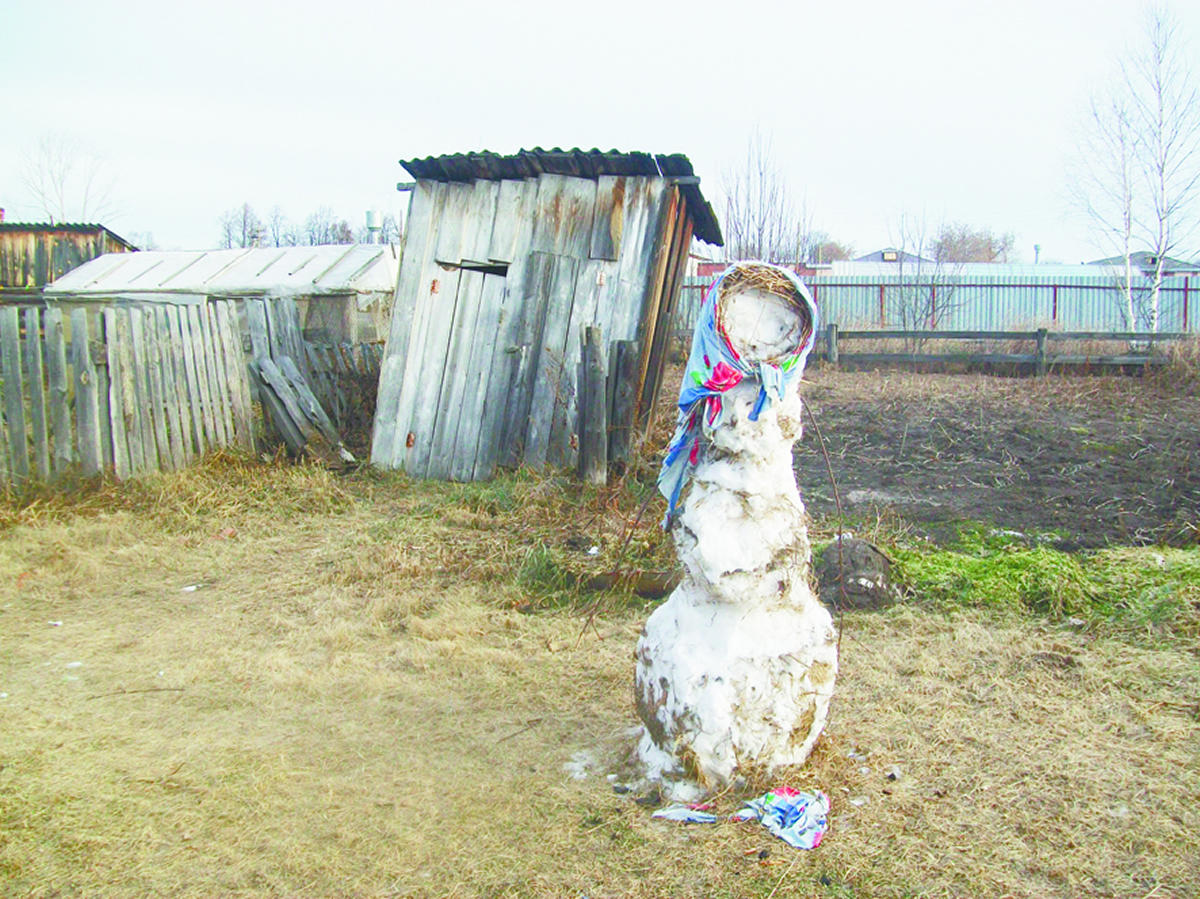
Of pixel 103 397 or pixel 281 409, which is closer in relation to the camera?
pixel 103 397

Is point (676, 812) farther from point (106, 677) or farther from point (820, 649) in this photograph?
point (106, 677)

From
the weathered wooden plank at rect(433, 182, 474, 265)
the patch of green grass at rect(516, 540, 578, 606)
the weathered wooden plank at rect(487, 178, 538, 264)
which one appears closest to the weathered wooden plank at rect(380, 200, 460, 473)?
the weathered wooden plank at rect(433, 182, 474, 265)

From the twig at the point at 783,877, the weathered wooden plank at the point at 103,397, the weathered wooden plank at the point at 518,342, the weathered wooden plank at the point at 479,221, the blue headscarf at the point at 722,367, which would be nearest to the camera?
the twig at the point at 783,877

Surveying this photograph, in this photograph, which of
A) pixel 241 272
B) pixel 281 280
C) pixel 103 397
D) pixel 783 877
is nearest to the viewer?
pixel 783 877

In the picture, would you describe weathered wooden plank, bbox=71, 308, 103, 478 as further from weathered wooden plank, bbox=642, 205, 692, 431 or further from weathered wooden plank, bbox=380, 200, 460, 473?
weathered wooden plank, bbox=642, 205, 692, 431

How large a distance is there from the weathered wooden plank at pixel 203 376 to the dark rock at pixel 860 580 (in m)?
5.91

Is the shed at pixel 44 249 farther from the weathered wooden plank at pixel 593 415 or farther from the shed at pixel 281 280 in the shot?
the weathered wooden plank at pixel 593 415

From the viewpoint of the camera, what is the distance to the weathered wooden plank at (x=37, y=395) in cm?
743

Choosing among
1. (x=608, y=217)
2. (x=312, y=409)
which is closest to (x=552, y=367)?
(x=608, y=217)

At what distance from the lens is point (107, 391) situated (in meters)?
7.72

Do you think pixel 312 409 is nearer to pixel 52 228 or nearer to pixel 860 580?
pixel 860 580

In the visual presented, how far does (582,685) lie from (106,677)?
231 centimetres

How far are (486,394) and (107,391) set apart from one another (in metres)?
3.22

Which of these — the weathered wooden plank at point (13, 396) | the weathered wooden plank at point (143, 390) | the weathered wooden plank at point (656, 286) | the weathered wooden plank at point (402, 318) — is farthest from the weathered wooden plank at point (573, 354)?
the weathered wooden plank at point (13, 396)
